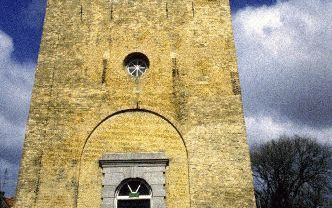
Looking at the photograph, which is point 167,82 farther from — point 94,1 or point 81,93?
point 94,1

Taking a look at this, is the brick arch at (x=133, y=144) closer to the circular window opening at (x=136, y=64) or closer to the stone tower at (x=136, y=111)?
the stone tower at (x=136, y=111)

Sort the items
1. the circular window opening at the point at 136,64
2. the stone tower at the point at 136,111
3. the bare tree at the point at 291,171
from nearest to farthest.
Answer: the stone tower at the point at 136,111 < the circular window opening at the point at 136,64 < the bare tree at the point at 291,171

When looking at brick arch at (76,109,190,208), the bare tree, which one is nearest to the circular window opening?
brick arch at (76,109,190,208)

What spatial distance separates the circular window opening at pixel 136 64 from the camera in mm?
11914

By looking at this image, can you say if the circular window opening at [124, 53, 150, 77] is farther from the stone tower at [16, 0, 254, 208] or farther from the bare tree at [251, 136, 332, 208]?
the bare tree at [251, 136, 332, 208]

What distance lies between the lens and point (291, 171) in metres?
32.7

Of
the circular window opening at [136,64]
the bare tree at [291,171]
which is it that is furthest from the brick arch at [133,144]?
the bare tree at [291,171]

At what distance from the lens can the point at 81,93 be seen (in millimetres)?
11430

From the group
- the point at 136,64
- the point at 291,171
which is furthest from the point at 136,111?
the point at 291,171

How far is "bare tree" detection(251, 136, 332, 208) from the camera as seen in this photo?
31031 millimetres

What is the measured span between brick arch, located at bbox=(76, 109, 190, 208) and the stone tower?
0.03 meters

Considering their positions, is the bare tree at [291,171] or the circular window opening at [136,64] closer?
the circular window opening at [136,64]

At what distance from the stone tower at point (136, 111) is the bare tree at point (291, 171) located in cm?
2320

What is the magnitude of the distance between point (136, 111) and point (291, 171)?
25878 mm
